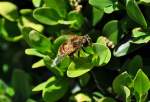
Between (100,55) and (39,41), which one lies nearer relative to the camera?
(100,55)

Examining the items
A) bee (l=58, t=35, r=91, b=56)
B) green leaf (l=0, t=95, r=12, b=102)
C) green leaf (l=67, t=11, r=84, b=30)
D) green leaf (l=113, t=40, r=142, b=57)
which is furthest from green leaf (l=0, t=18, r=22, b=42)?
green leaf (l=113, t=40, r=142, b=57)

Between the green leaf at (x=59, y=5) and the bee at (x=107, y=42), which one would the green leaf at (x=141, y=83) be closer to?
the bee at (x=107, y=42)

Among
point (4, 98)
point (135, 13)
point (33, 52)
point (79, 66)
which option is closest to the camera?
point (135, 13)

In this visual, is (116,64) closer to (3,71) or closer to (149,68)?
(149,68)

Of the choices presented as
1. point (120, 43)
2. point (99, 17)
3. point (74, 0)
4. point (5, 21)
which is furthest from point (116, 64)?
point (5, 21)

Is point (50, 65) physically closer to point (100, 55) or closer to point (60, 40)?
point (60, 40)

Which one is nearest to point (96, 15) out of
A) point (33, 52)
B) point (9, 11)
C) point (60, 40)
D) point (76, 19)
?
point (76, 19)

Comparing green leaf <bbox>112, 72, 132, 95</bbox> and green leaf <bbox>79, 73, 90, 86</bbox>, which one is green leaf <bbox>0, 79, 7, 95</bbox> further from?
green leaf <bbox>112, 72, 132, 95</bbox>
